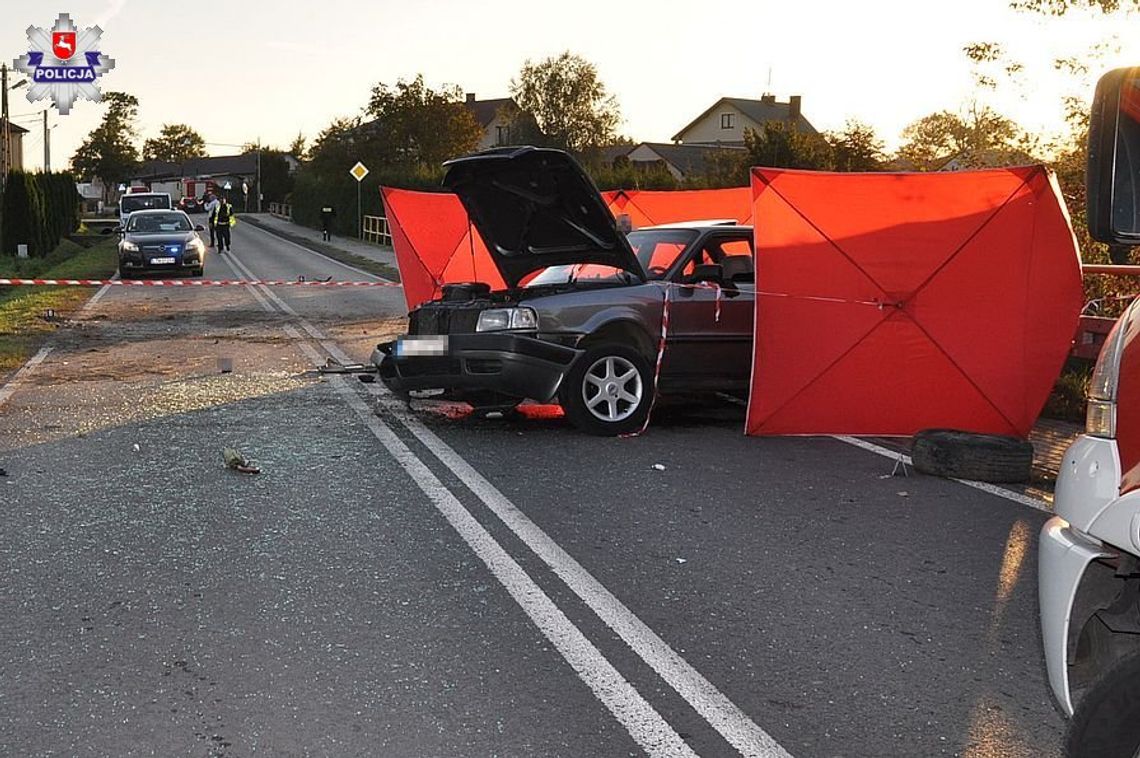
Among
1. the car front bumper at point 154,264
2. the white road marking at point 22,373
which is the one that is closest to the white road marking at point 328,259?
the car front bumper at point 154,264

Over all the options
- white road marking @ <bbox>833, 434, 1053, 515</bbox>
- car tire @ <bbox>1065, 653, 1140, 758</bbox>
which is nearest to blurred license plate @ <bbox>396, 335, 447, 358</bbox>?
white road marking @ <bbox>833, 434, 1053, 515</bbox>

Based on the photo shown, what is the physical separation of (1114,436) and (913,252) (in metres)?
6.20

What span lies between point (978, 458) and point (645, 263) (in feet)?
10.7

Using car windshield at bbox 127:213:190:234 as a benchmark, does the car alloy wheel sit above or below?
below

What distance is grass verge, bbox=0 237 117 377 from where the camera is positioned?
1489 centimetres

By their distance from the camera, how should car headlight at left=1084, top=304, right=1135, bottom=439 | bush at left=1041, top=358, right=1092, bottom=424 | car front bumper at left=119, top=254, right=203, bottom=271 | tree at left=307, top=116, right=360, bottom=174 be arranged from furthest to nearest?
tree at left=307, top=116, right=360, bottom=174, car front bumper at left=119, top=254, right=203, bottom=271, bush at left=1041, top=358, right=1092, bottom=424, car headlight at left=1084, top=304, right=1135, bottom=439

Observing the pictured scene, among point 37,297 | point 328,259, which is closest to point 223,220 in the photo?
point 328,259

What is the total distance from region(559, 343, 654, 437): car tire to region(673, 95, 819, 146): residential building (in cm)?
9449

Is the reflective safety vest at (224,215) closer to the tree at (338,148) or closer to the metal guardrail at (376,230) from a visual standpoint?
the metal guardrail at (376,230)

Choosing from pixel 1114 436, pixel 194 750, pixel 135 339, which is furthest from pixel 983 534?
pixel 135 339

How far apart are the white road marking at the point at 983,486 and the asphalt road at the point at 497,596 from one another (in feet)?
0.41

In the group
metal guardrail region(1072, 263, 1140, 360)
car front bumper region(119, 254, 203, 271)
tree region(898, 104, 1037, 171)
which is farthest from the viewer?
car front bumper region(119, 254, 203, 271)

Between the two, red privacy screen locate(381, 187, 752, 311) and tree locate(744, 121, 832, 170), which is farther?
tree locate(744, 121, 832, 170)

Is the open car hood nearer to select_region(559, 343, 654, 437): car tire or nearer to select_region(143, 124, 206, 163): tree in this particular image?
select_region(559, 343, 654, 437): car tire
